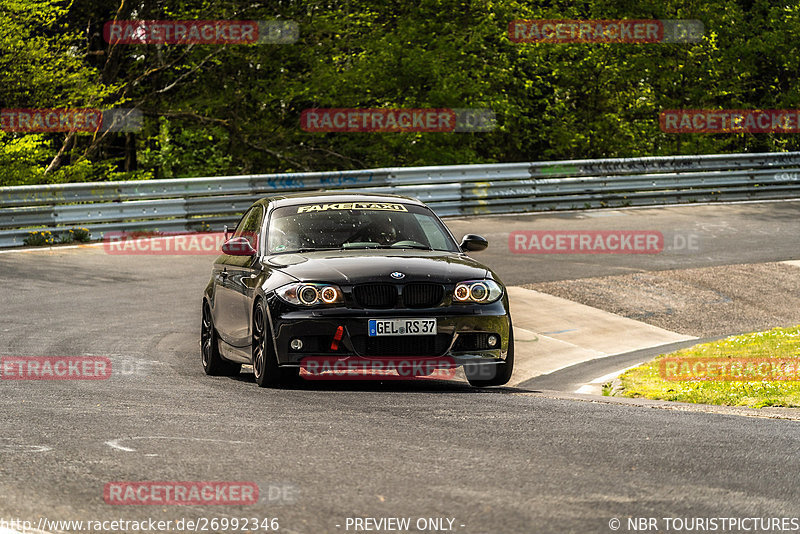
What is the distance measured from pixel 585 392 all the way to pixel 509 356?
2.03 m

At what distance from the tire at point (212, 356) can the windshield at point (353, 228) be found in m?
1.33

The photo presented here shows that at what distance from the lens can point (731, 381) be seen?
10680 mm

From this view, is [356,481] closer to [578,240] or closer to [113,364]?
[113,364]

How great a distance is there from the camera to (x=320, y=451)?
6426mm

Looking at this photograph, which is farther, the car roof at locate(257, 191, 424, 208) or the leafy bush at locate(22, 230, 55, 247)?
the leafy bush at locate(22, 230, 55, 247)

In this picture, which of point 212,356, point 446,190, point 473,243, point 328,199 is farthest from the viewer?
point 446,190

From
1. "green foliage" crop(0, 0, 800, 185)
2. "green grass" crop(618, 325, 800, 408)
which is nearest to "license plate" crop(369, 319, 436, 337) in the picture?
"green grass" crop(618, 325, 800, 408)

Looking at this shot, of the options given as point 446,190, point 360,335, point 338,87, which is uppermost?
point 338,87

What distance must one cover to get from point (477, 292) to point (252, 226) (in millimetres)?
2506

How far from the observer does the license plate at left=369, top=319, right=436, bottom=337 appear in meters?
9.00

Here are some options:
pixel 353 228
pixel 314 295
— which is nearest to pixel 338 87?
pixel 353 228

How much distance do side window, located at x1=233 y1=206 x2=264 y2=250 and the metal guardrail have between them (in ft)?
30.9

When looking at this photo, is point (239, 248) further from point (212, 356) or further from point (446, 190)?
point (446, 190)

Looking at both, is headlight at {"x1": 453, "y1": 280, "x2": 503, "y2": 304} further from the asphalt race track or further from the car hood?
the asphalt race track
